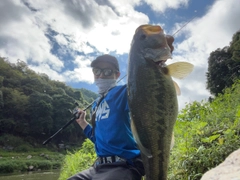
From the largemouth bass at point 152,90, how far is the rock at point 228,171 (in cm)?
70

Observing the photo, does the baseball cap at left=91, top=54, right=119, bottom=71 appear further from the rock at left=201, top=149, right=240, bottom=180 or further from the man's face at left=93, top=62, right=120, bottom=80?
the rock at left=201, top=149, right=240, bottom=180

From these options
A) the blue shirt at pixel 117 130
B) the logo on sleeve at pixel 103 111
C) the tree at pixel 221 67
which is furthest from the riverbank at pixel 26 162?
the blue shirt at pixel 117 130

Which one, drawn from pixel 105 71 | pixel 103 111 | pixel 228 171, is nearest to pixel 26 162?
pixel 105 71

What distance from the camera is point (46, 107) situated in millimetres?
46781

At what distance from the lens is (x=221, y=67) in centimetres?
2650

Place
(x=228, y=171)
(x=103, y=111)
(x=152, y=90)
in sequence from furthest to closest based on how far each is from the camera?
(x=103, y=111)
(x=228, y=171)
(x=152, y=90)

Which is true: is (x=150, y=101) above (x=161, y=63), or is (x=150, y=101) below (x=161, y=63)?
below

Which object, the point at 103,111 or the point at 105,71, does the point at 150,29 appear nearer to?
the point at 103,111

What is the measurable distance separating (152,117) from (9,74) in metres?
54.2

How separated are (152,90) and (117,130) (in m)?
0.89

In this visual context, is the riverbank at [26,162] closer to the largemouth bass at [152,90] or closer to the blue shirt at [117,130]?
the blue shirt at [117,130]

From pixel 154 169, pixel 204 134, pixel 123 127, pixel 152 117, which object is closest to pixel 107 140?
pixel 123 127

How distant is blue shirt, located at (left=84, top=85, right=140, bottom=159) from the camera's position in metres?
2.32

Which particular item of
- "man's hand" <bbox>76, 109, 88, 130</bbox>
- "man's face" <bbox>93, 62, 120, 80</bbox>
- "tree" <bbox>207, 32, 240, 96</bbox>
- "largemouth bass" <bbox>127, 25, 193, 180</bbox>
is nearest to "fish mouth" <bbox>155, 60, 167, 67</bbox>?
"largemouth bass" <bbox>127, 25, 193, 180</bbox>
